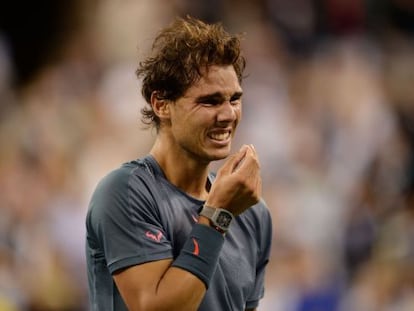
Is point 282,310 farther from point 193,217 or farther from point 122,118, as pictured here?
point 193,217

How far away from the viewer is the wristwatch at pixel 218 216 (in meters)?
2.93

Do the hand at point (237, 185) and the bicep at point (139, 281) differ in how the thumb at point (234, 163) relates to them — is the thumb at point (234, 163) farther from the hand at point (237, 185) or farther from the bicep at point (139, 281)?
the bicep at point (139, 281)

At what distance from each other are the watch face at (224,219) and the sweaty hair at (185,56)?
1.44 feet

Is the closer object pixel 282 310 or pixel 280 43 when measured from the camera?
pixel 282 310

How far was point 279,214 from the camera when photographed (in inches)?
272

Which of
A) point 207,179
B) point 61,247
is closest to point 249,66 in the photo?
point 61,247

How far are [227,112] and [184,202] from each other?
33 centimetres

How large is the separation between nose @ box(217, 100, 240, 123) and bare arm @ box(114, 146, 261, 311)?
0.36ft

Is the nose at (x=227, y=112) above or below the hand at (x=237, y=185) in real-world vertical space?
above

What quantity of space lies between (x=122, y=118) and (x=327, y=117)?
163 centimetres

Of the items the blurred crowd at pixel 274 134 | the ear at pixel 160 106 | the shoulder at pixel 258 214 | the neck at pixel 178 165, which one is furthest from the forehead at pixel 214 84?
the blurred crowd at pixel 274 134

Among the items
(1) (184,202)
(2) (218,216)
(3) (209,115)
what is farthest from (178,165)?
(2) (218,216)

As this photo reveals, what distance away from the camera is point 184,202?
317cm

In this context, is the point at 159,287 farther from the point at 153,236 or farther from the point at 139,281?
the point at 153,236
